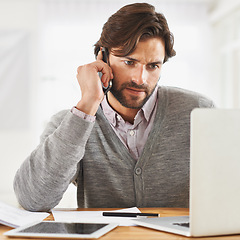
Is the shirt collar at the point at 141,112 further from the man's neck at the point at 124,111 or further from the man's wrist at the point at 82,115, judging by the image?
the man's wrist at the point at 82,115

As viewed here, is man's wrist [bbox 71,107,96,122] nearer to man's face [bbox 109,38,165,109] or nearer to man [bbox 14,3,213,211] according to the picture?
man [bbox 14,3,213,211]

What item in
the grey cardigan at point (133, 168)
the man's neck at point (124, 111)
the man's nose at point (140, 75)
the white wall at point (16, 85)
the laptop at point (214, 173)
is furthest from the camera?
the white wall at point (16, 85)

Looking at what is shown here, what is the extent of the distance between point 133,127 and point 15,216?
1.94 feet

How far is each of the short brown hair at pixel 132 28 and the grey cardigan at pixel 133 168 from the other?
0.77 feet

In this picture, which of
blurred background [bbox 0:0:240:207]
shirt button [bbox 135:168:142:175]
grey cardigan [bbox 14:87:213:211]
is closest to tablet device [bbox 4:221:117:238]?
grey cardigan [bbox 14:87:213:211]

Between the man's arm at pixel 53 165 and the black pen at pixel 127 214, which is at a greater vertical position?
the man's arm at pixel 53 165

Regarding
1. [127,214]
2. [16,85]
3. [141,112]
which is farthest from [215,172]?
[16,85]

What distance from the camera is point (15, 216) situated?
1.05 meters

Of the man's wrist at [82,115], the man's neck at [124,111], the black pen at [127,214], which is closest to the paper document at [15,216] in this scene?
the black pen at [127,214]

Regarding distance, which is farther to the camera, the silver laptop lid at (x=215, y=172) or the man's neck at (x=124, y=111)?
the man's neck at (x=124, y=111)

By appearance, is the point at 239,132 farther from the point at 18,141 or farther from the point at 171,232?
the point at 18,141

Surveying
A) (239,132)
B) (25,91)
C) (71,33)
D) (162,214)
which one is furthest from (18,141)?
(239,132)

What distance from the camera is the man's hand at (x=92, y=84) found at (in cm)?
120

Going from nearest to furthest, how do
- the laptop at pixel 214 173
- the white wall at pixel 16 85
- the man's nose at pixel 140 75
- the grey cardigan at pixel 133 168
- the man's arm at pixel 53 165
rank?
the laptop at pixel 214 173
the man's arm at pixel 53 165
the grey cardigan at pixel 133 168
the man's nose at pixel 140 75
the white wall at pixel 16 85
